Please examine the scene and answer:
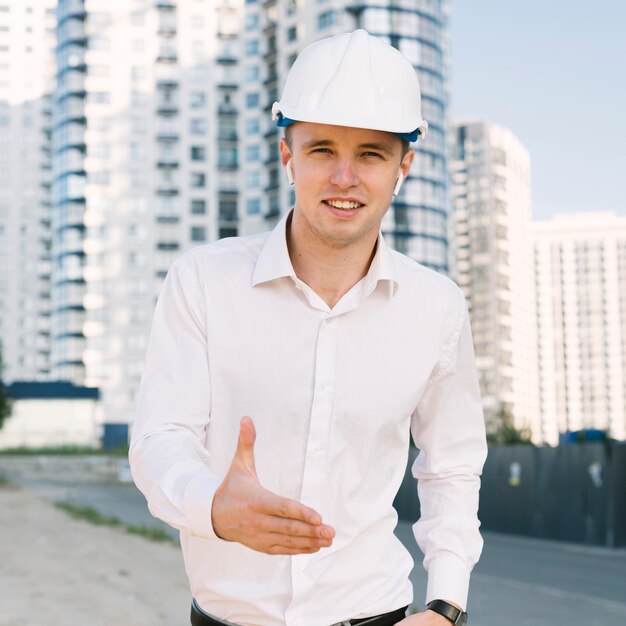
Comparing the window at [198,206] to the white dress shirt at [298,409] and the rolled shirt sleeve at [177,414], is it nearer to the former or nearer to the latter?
the white dress shirt at [298,409]

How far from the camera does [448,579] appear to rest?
2207 mm

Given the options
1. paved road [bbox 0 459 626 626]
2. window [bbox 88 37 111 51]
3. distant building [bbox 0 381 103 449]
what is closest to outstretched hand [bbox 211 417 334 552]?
paved road [bbox 0 459 626 626]

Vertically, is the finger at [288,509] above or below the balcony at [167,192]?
below

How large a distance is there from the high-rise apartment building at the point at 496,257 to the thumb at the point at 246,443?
10911cm

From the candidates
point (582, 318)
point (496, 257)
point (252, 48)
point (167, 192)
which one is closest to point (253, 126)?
point (252, 48)

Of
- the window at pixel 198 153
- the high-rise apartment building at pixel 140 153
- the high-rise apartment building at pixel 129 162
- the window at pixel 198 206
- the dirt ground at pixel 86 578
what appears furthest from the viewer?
the window at pixel 198 153

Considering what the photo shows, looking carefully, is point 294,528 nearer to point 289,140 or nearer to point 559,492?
point 289,140

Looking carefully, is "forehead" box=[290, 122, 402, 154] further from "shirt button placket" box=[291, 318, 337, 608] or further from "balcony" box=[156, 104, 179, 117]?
"balcony" box=[156, 104, 179, 117]

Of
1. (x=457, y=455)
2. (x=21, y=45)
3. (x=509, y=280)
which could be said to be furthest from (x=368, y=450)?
(x=509, y=280)

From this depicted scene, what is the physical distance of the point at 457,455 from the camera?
2.33m

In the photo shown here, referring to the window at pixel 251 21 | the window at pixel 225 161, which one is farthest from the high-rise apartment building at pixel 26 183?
the window at pixel 251 21

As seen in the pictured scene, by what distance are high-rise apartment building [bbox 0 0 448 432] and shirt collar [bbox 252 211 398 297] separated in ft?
247

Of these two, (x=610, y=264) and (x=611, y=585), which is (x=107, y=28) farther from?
(x=610, y=264)

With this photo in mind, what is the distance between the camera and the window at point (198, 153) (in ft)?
262
